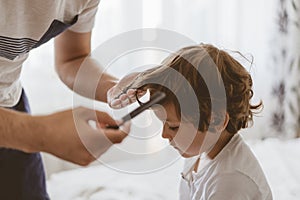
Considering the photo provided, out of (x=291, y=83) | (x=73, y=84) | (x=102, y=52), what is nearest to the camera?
(x=102, y=52)

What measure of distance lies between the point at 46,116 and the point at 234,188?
0.41m

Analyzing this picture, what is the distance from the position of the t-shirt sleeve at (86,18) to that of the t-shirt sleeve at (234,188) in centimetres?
42

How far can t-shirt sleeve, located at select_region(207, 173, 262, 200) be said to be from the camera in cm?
98

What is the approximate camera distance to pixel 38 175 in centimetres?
126

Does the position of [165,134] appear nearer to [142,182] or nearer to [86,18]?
[86,18]

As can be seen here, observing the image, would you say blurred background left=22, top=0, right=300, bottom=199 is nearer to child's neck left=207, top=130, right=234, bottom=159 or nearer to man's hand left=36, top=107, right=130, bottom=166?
child's neck left=207, top=130, right=234, bottom=159

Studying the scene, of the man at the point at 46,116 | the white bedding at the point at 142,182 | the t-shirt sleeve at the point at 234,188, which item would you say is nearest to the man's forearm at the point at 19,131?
the man at the point at 46,116

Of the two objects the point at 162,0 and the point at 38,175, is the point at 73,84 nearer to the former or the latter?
the point at 38,175

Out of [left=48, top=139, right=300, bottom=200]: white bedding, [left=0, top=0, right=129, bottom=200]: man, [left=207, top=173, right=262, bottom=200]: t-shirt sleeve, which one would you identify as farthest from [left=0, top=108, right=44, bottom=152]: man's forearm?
[left=48, top=139, right=300, bottom=200]: white bedding

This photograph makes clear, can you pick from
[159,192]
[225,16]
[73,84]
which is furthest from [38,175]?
[225,16]

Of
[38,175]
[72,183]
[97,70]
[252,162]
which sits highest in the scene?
[97,70]

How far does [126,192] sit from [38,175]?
0.40 m

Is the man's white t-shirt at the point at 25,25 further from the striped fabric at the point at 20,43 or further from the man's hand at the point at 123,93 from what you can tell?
the man's hand at the point at 123,93

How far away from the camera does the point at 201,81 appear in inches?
38.9
